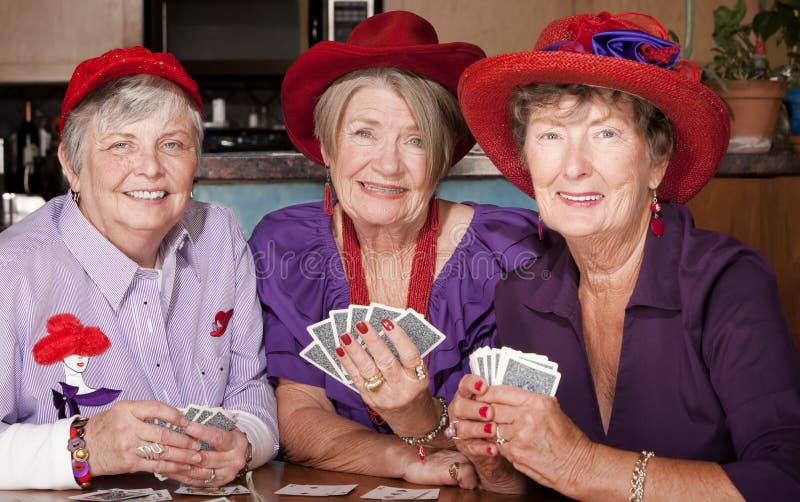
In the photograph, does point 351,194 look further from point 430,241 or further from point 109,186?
point 109,186

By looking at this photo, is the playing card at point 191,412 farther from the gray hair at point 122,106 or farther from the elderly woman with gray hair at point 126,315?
the gray hair at point 122,106

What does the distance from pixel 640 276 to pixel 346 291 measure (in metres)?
0.82

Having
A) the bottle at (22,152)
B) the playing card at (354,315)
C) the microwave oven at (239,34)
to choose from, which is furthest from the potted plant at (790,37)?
the bottle at (22,152)

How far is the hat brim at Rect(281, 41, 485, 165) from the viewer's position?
7.66 feet

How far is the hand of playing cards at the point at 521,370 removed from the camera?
5.71 ft

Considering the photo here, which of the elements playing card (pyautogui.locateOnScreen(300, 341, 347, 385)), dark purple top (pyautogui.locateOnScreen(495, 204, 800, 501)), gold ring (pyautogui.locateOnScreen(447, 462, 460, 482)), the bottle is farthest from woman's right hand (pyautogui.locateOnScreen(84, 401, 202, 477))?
the bottle

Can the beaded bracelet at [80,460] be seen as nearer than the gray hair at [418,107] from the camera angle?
Yes

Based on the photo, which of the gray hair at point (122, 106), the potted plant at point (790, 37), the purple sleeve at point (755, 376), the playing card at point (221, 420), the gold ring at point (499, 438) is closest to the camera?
the purple sleeve at point (755, 376)

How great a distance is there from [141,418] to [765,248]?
2511mm

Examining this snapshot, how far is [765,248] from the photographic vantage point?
11.5ft

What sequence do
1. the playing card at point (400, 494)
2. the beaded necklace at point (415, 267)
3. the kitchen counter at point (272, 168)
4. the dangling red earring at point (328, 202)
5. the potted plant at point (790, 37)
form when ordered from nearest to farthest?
the playing card at point (400, 494) → the beaded necklace at point (415, 267) → the dangling red earring at point (328, 202) → the kitchen counter at point (272, 168) → the potted plant at point (790, 37)

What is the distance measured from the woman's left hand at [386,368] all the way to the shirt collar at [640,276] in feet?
1.23

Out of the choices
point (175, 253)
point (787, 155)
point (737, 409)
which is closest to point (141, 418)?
point (175, 253)

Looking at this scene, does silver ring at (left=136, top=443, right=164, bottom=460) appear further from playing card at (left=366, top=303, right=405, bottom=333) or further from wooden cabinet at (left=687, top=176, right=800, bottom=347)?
wooden cabinet at (left=687, top=176, right=800, bottom=347)
